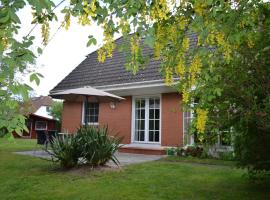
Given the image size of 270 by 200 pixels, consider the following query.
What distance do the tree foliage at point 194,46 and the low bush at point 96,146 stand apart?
349 cm

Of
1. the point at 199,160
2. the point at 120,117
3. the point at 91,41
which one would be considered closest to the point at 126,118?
the point at 120,117

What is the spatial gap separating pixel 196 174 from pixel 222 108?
11.5 ft

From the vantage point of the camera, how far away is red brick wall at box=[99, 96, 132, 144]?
16234 mm

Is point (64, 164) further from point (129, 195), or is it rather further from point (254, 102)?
point (254, 102)

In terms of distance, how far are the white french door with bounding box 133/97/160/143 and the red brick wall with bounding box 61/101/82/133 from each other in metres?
3.85

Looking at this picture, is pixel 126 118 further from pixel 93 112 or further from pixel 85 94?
pixel 85 94

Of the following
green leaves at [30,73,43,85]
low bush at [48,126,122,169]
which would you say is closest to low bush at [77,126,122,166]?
low bush at [48,126,122,169]

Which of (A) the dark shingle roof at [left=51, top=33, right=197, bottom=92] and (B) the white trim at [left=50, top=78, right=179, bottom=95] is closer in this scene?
(B) the white trim at [left=50, top=78, right=179, bottom=95]

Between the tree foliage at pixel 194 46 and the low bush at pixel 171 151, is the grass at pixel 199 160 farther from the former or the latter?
the tree foliage at pixel 194 46

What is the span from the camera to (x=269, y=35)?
19.5ft

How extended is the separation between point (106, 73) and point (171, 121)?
15.9ft

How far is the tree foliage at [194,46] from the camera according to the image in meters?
2.87

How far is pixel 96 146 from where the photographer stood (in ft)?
30.8

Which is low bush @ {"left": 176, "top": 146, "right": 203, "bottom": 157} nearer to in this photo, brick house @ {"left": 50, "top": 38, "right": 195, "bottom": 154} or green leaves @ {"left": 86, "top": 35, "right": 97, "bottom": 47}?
brick house @ {"left": 50, "top": 38, "right": 195, "bottom": 154}
